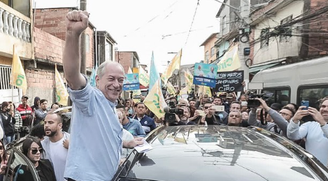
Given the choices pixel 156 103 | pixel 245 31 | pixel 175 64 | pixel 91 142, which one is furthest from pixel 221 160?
pixel 245 31

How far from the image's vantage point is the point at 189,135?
232 cm

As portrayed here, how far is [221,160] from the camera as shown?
1709 mm

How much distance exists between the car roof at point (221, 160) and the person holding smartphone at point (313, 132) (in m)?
1.12

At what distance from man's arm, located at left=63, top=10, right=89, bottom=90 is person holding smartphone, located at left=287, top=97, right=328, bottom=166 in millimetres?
2705

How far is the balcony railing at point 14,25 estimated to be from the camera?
900 cm

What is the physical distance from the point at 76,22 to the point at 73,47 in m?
0.13

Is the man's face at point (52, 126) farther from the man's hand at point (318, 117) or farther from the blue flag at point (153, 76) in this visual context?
the blue flag at point (153, 76)

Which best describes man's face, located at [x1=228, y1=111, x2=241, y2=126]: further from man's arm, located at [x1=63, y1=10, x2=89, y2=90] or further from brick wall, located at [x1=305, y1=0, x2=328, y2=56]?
brick wall, located at [x1=305, y1=0, x2=328, y2=56]

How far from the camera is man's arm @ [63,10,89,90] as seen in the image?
1.37 m

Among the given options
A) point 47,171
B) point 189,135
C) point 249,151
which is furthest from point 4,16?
point 249,151

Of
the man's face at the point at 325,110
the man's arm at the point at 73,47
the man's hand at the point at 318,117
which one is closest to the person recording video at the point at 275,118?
the man's face at the point at 325,110

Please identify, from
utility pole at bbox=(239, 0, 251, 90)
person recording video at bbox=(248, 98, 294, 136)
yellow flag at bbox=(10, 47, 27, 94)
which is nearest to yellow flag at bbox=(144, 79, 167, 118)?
person recording video at bbox=(248, 98, 294, 136)

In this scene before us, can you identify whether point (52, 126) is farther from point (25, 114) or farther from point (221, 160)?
point (25, 114)

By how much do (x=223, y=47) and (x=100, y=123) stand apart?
2486 centimetres
